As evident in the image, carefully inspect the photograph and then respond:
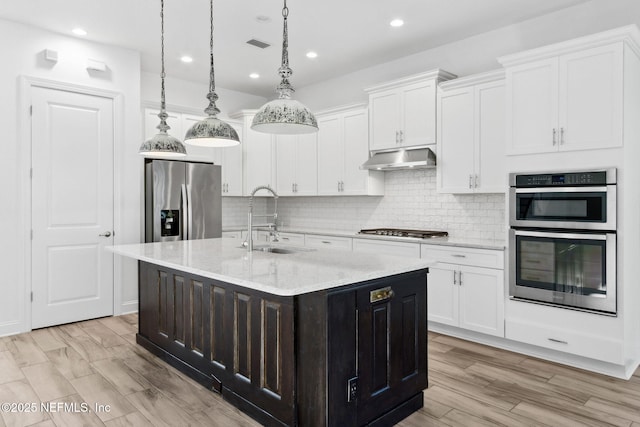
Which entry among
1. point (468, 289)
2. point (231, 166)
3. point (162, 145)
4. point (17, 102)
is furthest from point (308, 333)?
point (231, 166)

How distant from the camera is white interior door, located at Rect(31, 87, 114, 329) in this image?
435 centimetres

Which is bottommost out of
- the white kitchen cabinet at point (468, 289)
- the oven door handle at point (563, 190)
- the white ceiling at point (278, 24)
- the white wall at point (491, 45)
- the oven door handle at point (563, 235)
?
the white kitchen cabinet at point (468, 289)

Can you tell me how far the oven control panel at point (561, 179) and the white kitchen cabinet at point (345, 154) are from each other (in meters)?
1.99

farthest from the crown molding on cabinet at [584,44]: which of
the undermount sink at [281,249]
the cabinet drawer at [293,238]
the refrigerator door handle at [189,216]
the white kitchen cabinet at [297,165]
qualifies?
the refrigerator door handle at [189,216]

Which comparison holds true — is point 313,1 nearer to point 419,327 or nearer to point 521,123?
point 521,123

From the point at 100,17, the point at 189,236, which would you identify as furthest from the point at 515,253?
the point at 100,17

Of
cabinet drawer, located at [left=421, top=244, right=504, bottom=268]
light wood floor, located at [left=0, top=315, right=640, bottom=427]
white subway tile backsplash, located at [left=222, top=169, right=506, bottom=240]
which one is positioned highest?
white subway tile backsplash, located at [left=222, top=169, right=506, bottom=240]

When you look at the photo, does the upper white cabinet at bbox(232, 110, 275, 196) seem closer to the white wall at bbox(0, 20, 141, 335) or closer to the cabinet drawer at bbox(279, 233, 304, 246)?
the cabinet drawer at bbox(279, 233, 304, 246)

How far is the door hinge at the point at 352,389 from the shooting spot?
7.28ft

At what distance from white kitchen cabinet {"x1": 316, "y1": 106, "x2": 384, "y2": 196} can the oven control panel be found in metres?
1.99

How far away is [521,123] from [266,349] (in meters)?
2.81

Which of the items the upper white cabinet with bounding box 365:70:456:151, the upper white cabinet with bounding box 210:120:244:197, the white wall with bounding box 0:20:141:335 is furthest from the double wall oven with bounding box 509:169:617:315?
the white wall with bounding box 0:20:141:335

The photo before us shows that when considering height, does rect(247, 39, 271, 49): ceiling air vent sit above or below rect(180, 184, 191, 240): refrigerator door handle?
above

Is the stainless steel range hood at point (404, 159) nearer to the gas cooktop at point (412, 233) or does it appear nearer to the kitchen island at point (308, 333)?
the gas cooktop at point (412, 233)
